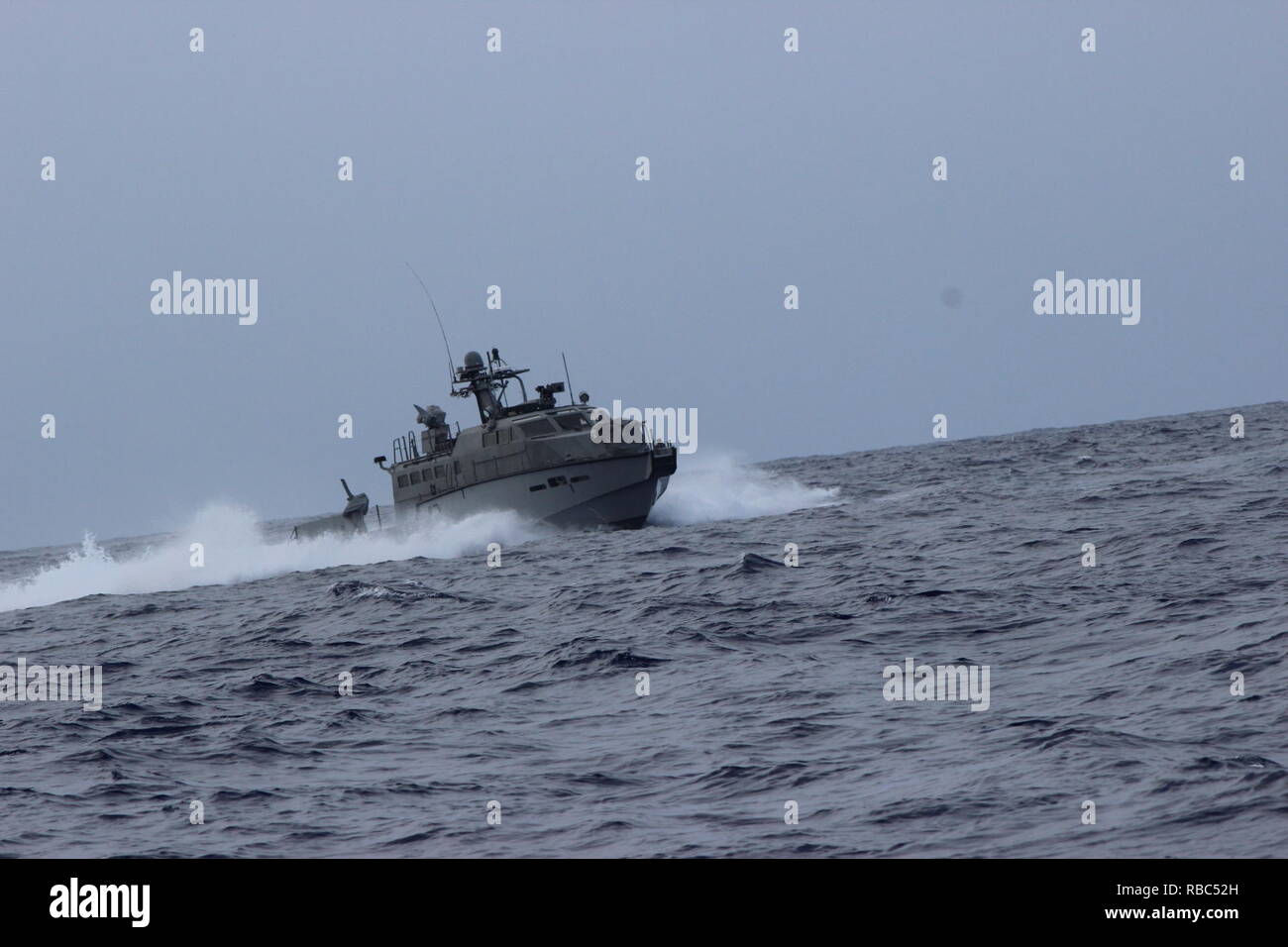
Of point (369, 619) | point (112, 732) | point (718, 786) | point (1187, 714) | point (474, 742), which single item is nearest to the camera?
point (718, 786)

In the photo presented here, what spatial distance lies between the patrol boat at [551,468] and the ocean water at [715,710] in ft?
32.2

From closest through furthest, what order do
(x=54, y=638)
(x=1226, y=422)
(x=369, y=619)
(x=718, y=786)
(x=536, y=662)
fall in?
1. (x=718, y=786)
2. (x=536, y=662)
3. (x=369, y=619)
4. (x=54, y=638)
5. (x=1226, y=422)

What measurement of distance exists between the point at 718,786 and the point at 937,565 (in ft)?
53.4

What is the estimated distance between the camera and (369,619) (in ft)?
89.2

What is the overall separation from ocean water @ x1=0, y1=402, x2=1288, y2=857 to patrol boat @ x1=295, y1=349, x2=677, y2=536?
982 cm

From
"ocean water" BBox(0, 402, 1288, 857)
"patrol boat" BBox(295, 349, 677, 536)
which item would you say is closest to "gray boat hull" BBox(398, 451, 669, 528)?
"patrol boat" BBox(295, 349, 677, 536)

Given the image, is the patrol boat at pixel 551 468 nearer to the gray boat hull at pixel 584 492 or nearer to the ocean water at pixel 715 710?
the gray boat hull at pixel 584 492

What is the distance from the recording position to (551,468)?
44.8m

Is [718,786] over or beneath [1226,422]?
beneath

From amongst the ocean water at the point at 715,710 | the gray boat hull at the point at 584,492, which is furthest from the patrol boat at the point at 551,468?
the ocean water at the point at 715,710

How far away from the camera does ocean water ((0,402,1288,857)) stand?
36.6ft

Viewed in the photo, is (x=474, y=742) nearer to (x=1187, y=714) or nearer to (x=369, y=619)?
(x=1187, y=714)

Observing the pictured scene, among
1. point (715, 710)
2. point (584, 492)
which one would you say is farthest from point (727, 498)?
point (715, 710)
